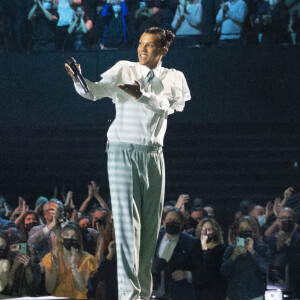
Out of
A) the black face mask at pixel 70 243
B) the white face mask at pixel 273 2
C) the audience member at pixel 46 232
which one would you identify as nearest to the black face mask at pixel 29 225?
the audience member at pixel 46 232

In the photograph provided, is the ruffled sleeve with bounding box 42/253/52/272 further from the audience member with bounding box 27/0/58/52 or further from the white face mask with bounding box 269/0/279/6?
the white face mask with bounding box 269/0/279/6

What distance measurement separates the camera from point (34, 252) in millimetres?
5090

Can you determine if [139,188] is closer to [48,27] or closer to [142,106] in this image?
[142,106]

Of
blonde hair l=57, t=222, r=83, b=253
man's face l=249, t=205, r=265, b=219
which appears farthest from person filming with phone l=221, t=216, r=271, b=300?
man's face l=249, t=205, r=265, b=219

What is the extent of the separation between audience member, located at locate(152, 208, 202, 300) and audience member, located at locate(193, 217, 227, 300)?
9 centimetres

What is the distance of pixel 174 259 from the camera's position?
4977mm

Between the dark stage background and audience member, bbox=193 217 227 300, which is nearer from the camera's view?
audience member, bbox=193 217 227 300

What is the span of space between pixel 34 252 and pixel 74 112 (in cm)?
378

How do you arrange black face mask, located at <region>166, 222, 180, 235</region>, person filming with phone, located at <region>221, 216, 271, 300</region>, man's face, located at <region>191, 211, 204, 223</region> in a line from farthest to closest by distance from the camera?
man's face, located at <region>191, 211, 204, 223</region> → black face mask, located at <region>166, 222, 180, 235</region> → person filming with phone, located at <region>221, 216, 271, 300</region>

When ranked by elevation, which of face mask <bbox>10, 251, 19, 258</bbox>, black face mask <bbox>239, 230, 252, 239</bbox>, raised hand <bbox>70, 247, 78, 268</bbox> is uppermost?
black face mask <bbox>239, 230, 252, 239</bbox>

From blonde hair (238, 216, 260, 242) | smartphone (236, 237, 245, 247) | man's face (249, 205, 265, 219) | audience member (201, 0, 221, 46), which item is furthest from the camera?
audience member (201, 0, 221, 46)

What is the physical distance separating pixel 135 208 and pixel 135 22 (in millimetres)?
5493

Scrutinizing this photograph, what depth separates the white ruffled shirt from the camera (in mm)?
2850

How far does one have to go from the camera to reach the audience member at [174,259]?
4887 millimetres
